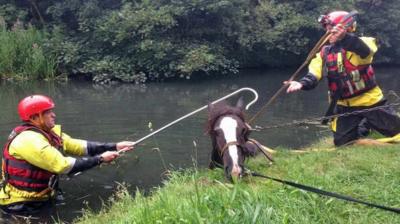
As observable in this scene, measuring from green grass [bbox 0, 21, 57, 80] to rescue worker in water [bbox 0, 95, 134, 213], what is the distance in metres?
14.4

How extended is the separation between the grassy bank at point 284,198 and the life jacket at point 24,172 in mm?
700

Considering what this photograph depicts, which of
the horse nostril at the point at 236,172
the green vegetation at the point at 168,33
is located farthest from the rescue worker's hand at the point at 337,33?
the green vegetation at the point at 168,33

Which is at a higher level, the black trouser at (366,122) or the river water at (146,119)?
the black trouser at (366,122)

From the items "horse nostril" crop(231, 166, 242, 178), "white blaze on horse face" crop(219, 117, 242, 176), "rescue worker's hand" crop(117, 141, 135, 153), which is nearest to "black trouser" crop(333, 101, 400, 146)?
"white blaze on horse face" crop(219, 117, 242, 176)

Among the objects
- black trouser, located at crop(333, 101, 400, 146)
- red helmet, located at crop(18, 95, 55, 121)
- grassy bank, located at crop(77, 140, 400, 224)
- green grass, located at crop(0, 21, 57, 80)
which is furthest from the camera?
green grass, located at crop(0, 21, 57, 80)

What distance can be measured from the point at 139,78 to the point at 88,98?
473 cm

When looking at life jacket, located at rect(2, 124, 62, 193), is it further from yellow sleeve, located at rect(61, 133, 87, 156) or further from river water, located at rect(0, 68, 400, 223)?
yellow sleeve, located at rect(61, 133, 87, 156)

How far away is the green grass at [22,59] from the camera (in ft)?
64.4

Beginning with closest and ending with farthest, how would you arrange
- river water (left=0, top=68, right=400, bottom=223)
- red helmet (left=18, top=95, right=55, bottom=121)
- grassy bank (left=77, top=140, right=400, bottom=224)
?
1. grassy bank (left=77, top=140, right=400, bottom=224)
2. red helmet (left=18, top=95, right=55, bottom=121)
3. river water (left=0, top=68, right=400, bottom=223)

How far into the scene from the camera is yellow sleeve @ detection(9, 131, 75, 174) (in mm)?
5750

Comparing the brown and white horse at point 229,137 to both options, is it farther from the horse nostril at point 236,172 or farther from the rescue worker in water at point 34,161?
the rescue worker in water at point 34,161

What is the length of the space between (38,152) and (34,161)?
0.15m

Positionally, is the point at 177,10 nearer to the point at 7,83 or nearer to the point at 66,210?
the point at 7,83

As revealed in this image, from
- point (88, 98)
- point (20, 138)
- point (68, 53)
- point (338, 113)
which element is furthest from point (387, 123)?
point (68, 53)
